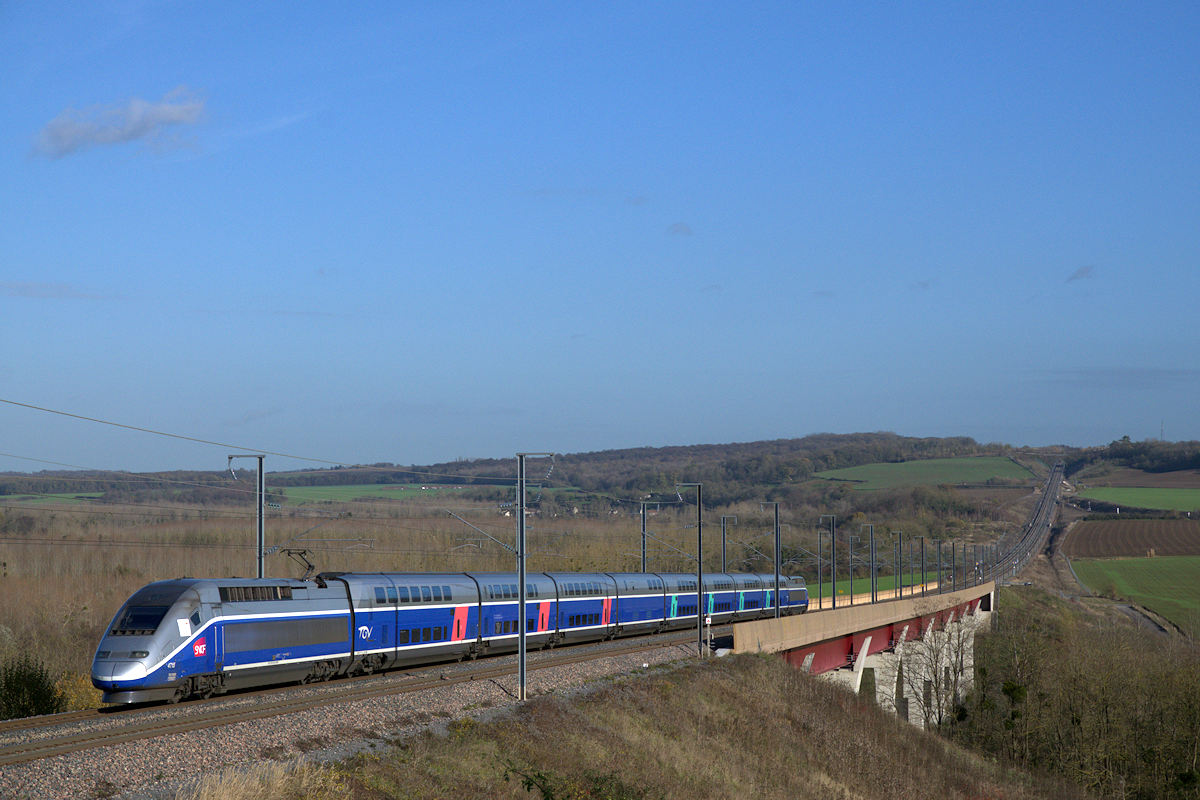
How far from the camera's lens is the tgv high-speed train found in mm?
30531

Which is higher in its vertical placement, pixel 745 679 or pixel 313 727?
pixel 313 727

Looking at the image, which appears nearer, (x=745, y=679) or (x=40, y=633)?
(x=745, y=679)

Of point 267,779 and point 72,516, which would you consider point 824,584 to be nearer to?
point 72,516

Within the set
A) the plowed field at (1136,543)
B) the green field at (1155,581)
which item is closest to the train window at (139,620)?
the green field at (1155,581)

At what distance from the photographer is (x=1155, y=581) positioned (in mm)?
154625

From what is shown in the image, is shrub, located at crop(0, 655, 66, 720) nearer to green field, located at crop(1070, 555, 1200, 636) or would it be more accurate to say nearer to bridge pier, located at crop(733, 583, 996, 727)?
bridge pier, located at crop(733, 583, 996, 727)

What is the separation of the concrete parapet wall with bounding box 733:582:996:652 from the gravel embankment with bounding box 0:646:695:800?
70.8ft

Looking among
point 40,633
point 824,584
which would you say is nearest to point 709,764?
point 40,633

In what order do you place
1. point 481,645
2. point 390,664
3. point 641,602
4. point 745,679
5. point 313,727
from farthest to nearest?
point 641,602, point 745,679, point 481,645, point 390,664, point 313,727

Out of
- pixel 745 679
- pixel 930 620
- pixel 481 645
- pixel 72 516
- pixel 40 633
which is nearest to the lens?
pixel 481 645

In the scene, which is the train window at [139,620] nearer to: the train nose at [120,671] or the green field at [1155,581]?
the train nose at [120,671]

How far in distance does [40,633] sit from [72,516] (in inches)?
1601

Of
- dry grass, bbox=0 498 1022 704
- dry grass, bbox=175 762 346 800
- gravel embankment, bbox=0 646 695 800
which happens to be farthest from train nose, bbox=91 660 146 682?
dry grass, bbox=0 498 1022 704

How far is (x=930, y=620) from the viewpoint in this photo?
9706cm
